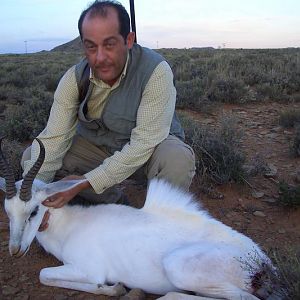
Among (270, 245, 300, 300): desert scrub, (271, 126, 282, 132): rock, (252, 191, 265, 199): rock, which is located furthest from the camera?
(271, 126, 282, 132): rock

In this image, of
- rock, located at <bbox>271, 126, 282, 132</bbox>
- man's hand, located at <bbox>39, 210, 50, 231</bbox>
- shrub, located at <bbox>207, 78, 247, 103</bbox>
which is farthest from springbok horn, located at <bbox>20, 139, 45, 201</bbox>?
shrub, located at <bbox>207, 78, 247, 103</bbox>

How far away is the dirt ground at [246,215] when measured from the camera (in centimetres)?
392

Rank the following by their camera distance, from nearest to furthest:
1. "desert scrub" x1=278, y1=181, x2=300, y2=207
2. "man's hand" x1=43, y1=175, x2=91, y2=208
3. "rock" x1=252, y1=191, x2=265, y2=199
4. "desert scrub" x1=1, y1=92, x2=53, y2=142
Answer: "man's hand" x1=43, y1=175, x2=91, y2=208 < "desert scrub" x1=278, y1=181, x2=300, y2=207 < "rock" x1=252, y1=191, x2=265, y2=199 < "desert scrub" x1=1, y1=92, x2=53, y2=142

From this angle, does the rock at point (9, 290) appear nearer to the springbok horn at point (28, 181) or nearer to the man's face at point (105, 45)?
the springbok horn at point (28, 181)

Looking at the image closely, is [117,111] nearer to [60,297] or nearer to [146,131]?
[146,131]

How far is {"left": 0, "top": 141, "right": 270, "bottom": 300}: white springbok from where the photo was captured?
10.6 feet

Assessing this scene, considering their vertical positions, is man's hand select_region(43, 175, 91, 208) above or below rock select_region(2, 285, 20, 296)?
above

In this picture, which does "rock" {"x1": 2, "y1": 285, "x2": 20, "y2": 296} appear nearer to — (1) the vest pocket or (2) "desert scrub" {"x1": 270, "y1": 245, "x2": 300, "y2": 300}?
(1) the vest pocket

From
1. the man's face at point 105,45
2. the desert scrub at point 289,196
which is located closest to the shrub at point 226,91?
the desert scrub at point 289,196

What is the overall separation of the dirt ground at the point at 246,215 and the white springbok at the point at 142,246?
222 millimetres

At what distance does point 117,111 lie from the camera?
439cm

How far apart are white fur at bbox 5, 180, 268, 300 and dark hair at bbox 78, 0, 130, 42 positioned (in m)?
1.33

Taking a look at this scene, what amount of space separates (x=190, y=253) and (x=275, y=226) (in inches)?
81.8

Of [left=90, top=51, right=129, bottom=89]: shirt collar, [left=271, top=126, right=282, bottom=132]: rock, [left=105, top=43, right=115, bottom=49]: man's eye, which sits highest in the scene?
[left=105, top=43, right=115, bottom=49]: man's eye
